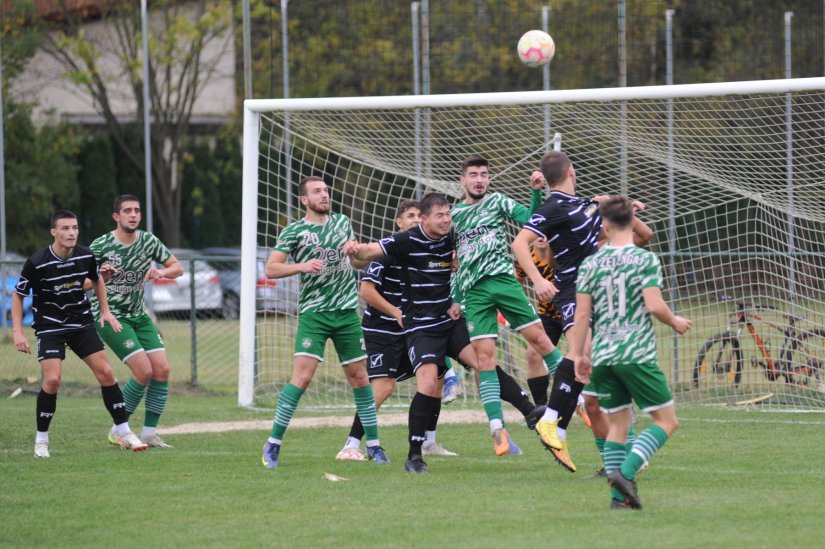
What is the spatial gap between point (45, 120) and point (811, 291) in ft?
79.3

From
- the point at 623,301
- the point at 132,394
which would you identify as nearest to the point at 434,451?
the point at 132,394

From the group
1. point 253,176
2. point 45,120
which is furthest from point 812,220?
point 45,120

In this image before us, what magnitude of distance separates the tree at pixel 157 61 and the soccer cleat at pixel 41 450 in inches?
867

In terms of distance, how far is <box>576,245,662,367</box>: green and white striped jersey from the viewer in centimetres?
651

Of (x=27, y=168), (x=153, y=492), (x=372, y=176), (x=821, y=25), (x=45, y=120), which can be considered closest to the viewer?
(x=153, y=492)

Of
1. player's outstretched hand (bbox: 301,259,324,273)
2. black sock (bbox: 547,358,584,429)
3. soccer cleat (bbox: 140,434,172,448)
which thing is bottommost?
soccer cleat (bbox: 140,434,172,448)

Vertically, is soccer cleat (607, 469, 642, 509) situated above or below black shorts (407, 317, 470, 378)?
below

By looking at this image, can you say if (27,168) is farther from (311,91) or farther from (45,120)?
(311,91)

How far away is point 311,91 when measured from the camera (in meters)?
21.9

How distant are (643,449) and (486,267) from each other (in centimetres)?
257

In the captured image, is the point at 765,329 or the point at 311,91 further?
the point at 311,91

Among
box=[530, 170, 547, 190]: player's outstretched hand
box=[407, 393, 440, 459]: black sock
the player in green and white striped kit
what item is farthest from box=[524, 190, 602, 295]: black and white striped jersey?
box=[407, 393, 440, 459]: black sock

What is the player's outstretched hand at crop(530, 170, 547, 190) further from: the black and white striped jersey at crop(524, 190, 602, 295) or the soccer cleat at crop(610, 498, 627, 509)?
the soccer cleat at crop(610, 498, 627, 509)

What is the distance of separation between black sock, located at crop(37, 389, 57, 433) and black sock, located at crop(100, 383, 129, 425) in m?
0.42
